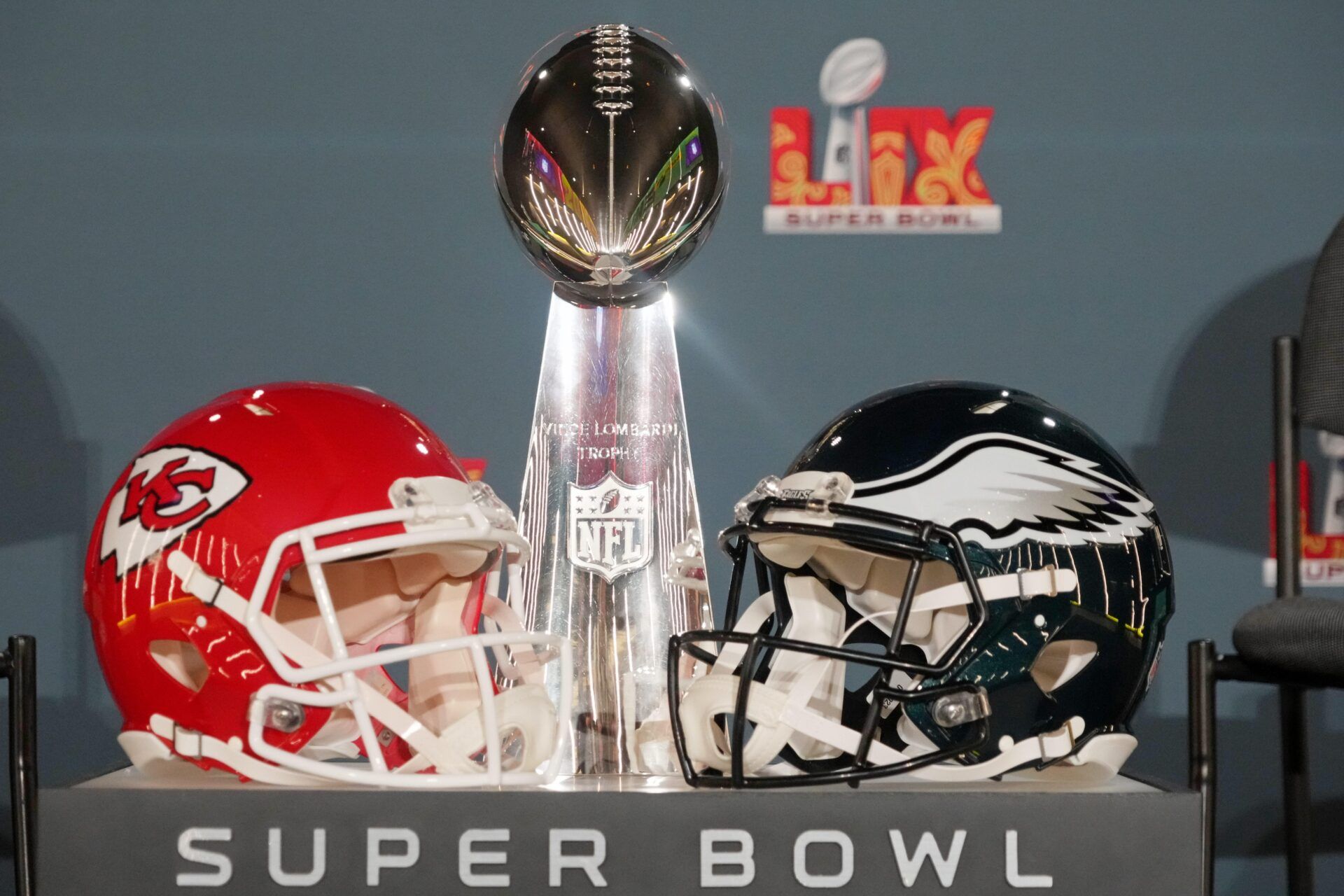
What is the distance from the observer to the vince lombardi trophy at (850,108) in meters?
1.73

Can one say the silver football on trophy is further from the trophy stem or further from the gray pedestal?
the gray pedestal

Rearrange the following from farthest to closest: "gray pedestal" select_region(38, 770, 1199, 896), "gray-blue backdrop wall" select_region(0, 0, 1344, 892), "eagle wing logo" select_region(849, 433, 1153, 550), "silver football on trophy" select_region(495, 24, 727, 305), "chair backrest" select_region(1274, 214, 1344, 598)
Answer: "gray-blue backdrop wall" select_region(0, 0, 1344, 892)
"chair backrest" select_region(1274, 214, 1344, 598)
"silver football on trophy" select_region(495, 24, 727, 305)
"eagle wing logo" select_region(849, 433, 1153, 550)
"gray pedestal" select_region(38, 770, 1199, 896)

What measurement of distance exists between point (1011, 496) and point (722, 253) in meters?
0.86

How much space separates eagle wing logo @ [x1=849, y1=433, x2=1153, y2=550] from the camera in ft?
3.09

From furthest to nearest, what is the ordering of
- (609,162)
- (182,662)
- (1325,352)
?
1. (1325,352)
2. (609,162)
3. (182,662)

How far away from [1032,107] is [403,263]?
33.1 inches

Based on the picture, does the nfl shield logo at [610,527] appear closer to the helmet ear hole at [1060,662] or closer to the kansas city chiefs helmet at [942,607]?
the kansas city chiefs helmet at [942,607]

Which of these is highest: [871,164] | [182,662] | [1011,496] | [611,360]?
[871,164]

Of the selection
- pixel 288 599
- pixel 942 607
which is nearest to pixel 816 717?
pixel 942 607

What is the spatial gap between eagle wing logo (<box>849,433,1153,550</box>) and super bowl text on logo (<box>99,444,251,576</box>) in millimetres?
441

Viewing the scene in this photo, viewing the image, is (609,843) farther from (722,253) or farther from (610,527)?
(722,253)

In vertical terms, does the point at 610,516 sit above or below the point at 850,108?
below

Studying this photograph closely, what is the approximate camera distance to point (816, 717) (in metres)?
0.89

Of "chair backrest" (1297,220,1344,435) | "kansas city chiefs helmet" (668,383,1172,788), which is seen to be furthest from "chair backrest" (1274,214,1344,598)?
"kansas city chiefs helmet" (668,383,1172,788)
